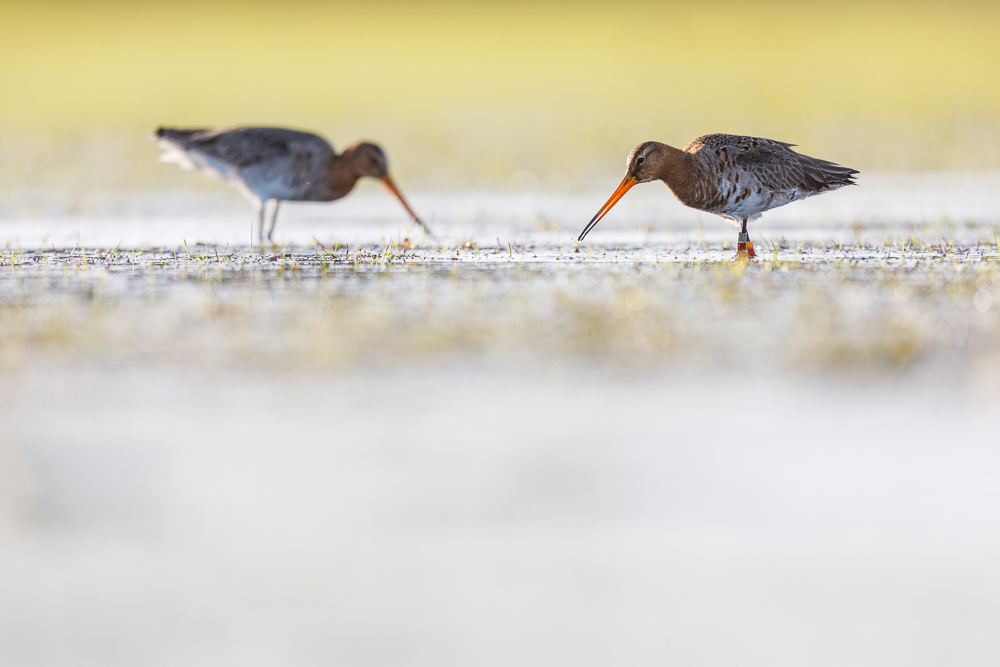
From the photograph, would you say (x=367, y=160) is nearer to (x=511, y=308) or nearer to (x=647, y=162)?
(x=647, y=162)

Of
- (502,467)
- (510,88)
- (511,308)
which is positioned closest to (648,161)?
(511,308)

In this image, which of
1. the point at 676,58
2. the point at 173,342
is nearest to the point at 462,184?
the point at 173,342

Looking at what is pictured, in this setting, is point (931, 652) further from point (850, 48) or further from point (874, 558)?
point (850, 48)

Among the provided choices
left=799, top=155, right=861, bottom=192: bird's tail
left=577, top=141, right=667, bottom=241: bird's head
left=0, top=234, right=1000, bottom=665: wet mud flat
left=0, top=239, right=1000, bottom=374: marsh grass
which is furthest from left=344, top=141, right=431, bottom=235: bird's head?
left=0, top=234, right=1000, bottom=665: wet mud flat

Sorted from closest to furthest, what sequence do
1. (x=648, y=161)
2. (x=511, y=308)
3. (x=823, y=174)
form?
(x=511, y=308) → (x=648, y=161) → (x=823, y=174)

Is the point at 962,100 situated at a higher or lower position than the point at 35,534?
higher

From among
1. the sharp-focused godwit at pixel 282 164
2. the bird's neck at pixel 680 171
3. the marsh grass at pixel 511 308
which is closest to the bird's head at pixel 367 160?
the sharp-focused godwit at pixel 282 164
